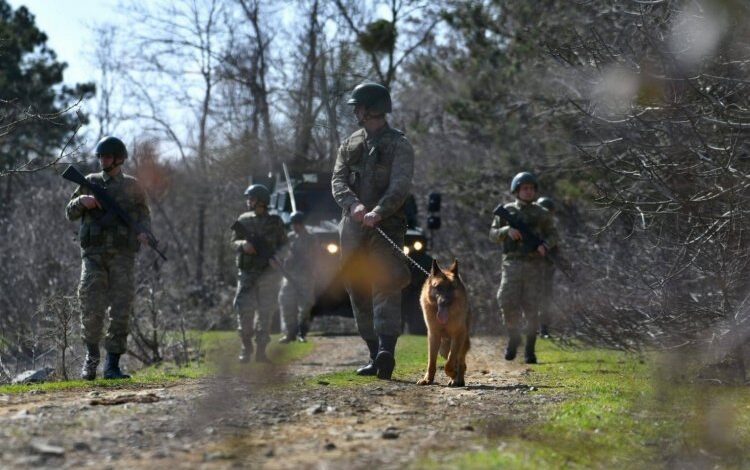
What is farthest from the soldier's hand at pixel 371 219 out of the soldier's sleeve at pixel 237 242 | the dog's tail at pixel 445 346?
the soldier's sleeve at pixel 237 242

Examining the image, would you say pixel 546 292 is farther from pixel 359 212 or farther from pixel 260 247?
pixel 359 212

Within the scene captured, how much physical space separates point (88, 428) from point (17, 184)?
30089 mm

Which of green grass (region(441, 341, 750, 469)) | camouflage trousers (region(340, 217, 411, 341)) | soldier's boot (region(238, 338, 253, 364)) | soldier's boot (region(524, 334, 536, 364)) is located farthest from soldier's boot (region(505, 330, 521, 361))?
camouflage trousers (region(340, 217, 411, 341))

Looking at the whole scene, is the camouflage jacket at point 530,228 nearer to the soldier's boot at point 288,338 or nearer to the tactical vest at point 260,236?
the tactical vest at point 260,236

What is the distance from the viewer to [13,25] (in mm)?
35125

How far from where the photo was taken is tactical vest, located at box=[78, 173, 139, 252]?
1146cm

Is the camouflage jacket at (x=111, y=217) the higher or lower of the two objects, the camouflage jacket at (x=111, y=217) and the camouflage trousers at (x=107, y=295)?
the higher

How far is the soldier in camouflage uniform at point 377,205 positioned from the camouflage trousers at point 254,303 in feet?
15.8

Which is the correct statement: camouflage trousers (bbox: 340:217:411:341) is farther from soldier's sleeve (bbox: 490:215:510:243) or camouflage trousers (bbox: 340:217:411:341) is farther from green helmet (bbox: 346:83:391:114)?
soldier's sleeve (bbox: 490:215:510:243)

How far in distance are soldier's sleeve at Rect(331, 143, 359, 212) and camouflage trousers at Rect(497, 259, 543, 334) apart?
4.05 metres

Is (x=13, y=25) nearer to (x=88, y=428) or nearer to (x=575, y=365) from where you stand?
(x=575, y=365)

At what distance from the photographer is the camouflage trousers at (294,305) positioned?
20.3 metres

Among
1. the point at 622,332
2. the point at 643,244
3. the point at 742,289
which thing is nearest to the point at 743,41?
the point at 742,289

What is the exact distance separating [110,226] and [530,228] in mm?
5054
